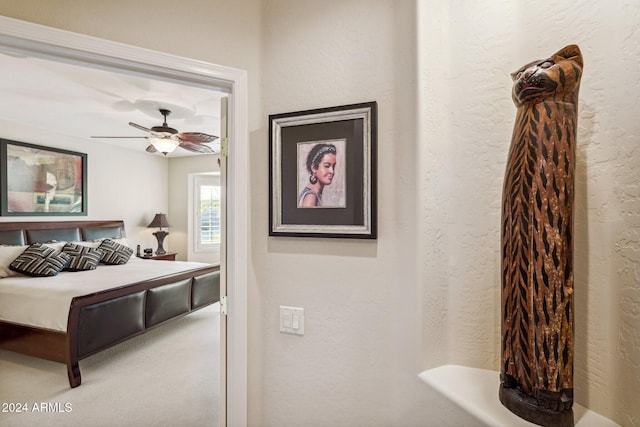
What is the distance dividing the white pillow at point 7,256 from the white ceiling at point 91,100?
5.38 feet

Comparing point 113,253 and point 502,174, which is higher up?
point 502,174

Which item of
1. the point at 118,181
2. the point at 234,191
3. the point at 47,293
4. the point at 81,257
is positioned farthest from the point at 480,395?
the point at 118,181

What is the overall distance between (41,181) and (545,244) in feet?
18.7

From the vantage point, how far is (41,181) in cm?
429

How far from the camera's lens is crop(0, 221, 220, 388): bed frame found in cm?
257

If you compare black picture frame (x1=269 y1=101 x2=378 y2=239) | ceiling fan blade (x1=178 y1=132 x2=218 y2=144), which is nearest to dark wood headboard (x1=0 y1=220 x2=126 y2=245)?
ceiling fan blade (x1=178 y1=132 x2=218 y2=144)

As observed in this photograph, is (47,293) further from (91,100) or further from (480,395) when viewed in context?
(480,395)

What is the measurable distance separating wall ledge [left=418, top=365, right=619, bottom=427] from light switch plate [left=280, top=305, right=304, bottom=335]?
519mm

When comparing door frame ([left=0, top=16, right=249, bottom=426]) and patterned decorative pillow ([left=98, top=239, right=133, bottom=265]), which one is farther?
patterned decorative pillow ([left=98, top=239, right=133, bottom=265])

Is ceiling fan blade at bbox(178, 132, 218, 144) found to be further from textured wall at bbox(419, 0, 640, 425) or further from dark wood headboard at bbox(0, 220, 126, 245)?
textured wall at bbox(419, 0, 640, 425)

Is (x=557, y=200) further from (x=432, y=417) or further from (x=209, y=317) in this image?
(x=209, y=317)

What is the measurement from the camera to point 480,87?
1.08 meters

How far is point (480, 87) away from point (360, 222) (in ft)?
2.10

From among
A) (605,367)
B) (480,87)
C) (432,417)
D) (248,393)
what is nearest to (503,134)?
(480,87)
